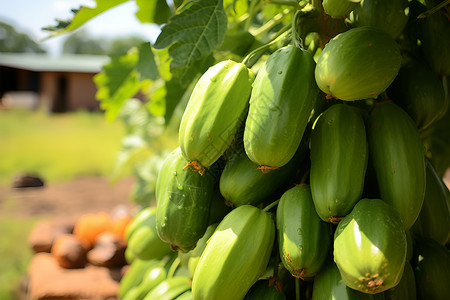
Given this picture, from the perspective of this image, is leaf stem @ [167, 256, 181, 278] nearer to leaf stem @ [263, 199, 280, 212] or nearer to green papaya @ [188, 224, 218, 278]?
green papaya @ [188, 224, 218, 278]

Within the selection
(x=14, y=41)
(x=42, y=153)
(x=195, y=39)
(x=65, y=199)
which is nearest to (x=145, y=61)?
(x=195, y=39)

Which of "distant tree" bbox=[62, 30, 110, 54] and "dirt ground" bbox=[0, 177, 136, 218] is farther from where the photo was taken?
"distant tree" bbox=[62, 30, 110, 54]

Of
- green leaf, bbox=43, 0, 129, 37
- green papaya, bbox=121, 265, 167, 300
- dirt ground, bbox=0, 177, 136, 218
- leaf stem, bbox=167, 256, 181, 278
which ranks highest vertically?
green leaf, bbox=43, 0, 129, 37

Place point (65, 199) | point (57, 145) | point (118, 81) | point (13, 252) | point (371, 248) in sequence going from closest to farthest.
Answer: point (371, 248) → point (118, 81) → point (13, 252) → point (65, 199) → point (57, 145)

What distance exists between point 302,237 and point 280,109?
8.7 inches

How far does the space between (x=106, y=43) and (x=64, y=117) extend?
34270mm

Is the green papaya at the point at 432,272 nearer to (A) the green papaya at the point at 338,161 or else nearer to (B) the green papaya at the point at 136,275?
(A) the green papaya at the point at 338,161

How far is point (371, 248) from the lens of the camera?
0.68 meters

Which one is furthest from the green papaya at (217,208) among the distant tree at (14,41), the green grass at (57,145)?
the distant tree at (14,41)

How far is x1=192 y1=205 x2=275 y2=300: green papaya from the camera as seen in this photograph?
78 centimetres

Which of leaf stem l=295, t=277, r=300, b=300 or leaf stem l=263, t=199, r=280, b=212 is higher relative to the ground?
leaf stem l=263, t=199, r=280, b=212

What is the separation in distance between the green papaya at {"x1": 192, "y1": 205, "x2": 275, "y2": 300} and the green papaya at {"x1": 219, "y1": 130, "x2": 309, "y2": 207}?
6cm

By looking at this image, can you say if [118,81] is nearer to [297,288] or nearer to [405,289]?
[297,288]

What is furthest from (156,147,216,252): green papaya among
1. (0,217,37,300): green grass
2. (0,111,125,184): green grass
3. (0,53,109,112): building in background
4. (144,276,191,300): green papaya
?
(0,53,109,112): building in background
